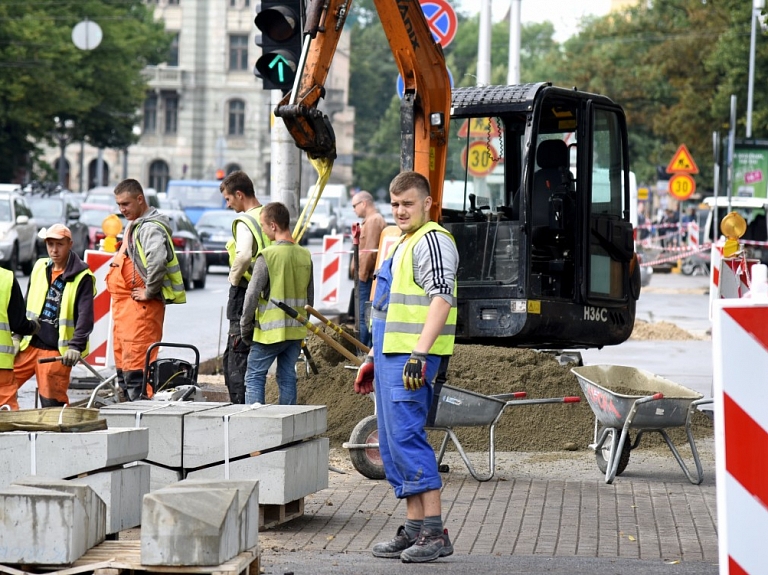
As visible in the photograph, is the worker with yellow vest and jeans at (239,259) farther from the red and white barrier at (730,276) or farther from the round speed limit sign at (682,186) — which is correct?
the round speed limit sign at (682,186)

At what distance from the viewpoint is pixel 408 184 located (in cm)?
741

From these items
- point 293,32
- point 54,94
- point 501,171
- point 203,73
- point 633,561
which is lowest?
point 633,561

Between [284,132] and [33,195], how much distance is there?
82.2 feet

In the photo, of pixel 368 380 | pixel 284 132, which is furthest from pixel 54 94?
pixel 368 380

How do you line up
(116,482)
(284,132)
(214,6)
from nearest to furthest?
(116,482), (284,132), (214,6)

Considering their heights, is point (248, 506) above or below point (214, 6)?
below

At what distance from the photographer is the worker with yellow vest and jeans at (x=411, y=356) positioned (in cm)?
725

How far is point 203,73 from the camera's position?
10556 centimetres

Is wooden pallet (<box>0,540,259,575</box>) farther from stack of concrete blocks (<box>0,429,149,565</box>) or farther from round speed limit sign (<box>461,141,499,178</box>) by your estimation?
round speed limit sign (<box>461,141,499,178</box>)

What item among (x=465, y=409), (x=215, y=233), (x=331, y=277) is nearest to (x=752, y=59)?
(x=215, y=233)

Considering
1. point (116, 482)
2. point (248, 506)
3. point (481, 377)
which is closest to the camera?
point (248, 506)

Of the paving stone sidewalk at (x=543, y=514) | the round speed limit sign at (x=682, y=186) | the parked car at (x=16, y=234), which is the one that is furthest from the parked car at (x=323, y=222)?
the paving stone sidewalk at (x=543, y=514)

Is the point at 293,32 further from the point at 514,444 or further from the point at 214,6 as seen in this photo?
the point at 214,6

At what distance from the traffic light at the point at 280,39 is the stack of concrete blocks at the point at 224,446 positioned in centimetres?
419
